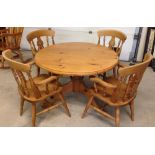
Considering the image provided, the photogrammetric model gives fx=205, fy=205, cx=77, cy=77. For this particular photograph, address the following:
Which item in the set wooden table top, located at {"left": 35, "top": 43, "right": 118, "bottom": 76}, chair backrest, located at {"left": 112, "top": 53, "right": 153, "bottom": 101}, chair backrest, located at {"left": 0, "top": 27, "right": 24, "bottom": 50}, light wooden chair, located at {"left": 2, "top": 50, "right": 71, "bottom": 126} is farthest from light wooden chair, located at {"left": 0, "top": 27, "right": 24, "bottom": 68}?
chair backrest, located at {"left": 112, "top": 53, "right": 153, "bottom": 101}

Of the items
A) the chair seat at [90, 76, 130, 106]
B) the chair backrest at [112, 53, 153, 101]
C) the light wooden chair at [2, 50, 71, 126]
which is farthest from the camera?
the chair seat at [90, 76, 130, 106]

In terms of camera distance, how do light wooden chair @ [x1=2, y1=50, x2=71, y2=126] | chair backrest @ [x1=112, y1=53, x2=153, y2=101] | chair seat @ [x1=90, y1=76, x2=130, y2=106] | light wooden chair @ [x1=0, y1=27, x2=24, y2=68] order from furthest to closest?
light wooden chair @ [x1=0, y1=27, x2=24, y2=68] < chair seat @ [x1=90, y1=76, x2=130, y2=106] < light wooden chair @ [x1=2, y1=50, x2=71, y2=126] < chair backrest @ [x1=112, y1=53, x2=153, y2=101]

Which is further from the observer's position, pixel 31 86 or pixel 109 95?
pixel 109 95

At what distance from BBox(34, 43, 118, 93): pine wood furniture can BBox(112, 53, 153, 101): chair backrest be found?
0.93 feet

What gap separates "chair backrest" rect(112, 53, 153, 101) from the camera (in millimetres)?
1794

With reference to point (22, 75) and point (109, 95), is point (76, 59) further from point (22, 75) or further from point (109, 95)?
point (22, 75)

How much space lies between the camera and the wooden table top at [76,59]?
82.8 inches

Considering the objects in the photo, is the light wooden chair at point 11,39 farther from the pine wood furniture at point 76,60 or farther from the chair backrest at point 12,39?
the pine wood furniture at point 76,60

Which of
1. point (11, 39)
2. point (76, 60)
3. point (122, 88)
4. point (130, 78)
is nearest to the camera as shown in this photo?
point (130, 78)

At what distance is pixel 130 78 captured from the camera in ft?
6.23

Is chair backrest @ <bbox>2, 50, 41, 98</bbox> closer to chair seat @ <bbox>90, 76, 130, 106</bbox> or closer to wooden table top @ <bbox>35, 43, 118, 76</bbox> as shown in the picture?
wooden table top @ <bbox>35, 43, 118, 76</bbox>

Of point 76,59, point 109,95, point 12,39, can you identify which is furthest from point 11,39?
point 109,95

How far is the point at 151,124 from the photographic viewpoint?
2.32 meters

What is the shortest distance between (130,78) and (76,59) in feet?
2.37
